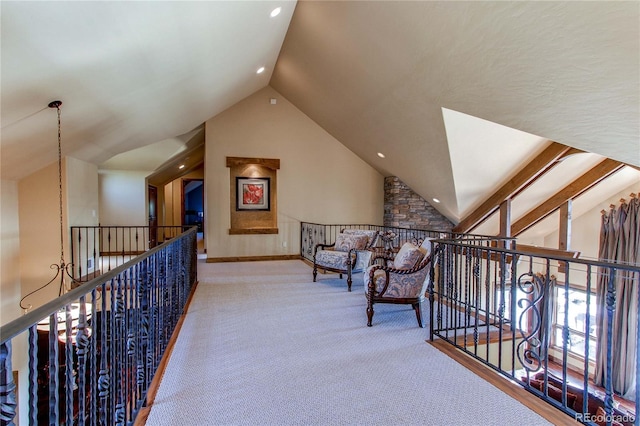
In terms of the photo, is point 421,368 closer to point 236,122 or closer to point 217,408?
point 217,408

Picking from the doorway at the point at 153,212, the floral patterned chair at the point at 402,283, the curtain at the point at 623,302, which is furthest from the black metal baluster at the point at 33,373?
the doorway at the point at 153,212

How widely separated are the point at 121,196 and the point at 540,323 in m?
9.09

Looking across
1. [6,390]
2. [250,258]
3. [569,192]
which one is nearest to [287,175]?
[250,258]

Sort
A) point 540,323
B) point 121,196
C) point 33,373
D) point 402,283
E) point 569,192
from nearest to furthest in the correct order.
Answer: point 33,373
point 540,323
point 402,283
point 569,192
point 121,196

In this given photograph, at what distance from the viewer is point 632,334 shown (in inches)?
193

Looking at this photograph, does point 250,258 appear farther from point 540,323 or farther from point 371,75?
point 540,323

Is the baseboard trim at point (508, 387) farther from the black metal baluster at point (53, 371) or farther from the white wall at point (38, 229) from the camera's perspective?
the white wall at point (38, 229)

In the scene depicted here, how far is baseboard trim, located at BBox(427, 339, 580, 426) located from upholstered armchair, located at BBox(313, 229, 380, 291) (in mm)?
2075

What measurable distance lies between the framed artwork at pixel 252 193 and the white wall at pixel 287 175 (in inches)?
11.2

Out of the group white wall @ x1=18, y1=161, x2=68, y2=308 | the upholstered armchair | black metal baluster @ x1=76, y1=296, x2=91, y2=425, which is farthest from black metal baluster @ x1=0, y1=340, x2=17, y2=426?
white wall @ x1=18, y1=161, x2=68, y2=308

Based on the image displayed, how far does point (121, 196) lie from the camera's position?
327 inches

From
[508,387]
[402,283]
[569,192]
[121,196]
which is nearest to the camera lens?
[508,387]

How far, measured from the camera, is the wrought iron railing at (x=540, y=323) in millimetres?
1942

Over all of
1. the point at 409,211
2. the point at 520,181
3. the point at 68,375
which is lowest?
the point at 68,375
